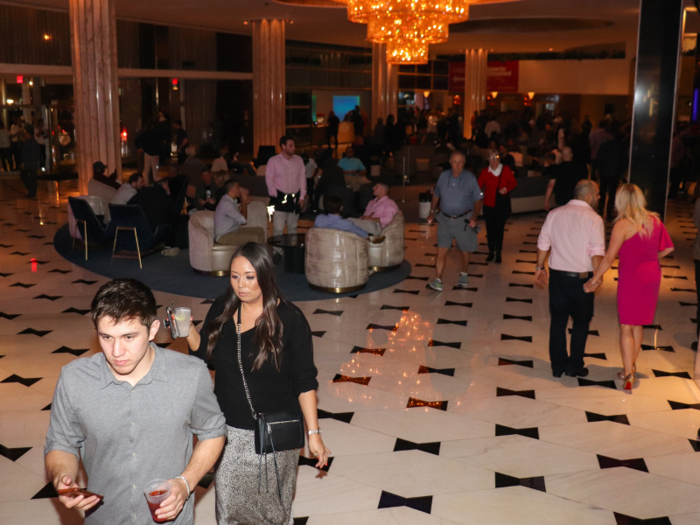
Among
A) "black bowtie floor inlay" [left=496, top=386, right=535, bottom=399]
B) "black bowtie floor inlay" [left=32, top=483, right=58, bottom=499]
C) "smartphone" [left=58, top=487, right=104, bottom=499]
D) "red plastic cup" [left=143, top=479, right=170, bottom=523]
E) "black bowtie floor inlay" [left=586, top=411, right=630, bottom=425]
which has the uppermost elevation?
"smartphone" [left=58, top=487, right=104, bottom=499]

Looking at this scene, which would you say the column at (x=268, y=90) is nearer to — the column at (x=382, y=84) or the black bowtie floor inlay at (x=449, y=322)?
the column at (x=382, y=84)

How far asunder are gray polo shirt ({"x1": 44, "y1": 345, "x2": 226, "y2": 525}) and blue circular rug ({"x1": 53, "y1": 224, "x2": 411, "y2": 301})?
5433mm

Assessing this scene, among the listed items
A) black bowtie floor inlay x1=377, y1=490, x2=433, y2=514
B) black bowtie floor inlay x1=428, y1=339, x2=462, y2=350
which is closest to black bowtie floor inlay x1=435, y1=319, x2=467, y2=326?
black bowtie floor inlay x1=428, y1=339, x2=462, y2=350

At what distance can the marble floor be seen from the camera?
3672 mm

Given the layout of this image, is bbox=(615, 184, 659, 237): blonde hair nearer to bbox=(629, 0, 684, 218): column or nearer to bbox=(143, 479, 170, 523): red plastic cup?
bbox=(629, 0, 684, 218): column

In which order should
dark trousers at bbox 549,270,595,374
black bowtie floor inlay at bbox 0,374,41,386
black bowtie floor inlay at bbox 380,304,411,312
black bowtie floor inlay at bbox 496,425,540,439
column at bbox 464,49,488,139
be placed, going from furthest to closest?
1. column at bbox 464,49,488,139
2. black bowtie floor inlay at bbox 380,304,411,312
3. black bowtie floor inlay at bbox 0,374,41,386
4. dark trousers at bbox 549,270,595,374
5. black bowtie floor inlay at bbox 496,425,540,439

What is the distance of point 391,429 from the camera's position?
4.53 metres

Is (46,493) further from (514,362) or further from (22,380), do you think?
(514,362)

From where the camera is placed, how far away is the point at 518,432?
4.51 m

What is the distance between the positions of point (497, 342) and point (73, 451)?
481 cm

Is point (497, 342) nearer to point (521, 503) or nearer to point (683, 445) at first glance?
point (683, 445)

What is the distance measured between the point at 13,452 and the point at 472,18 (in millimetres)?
13353

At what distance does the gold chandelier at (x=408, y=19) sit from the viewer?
7.82 m

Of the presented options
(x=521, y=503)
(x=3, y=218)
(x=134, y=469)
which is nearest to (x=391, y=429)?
(x=521, y=503)
